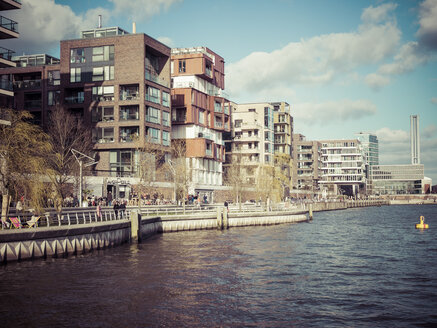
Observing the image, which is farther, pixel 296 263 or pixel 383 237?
pixel 383 237

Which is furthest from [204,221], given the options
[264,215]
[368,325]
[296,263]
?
[368,325]

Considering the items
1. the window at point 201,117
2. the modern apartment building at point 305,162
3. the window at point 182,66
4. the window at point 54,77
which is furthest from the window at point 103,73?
the modern apartment building at point 305,162

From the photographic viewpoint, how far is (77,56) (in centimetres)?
8144

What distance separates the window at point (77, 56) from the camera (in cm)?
8119

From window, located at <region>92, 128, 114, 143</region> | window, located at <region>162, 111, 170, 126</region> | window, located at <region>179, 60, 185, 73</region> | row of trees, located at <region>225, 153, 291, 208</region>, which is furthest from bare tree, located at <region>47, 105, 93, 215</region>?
window, located at <region>179, 60, 185, 73</region>

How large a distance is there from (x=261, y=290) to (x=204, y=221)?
34.6 meters

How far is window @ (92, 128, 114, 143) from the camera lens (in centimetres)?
7744

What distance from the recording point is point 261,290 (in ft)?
81.2

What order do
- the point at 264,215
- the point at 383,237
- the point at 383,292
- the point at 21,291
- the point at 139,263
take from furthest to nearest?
the point at 264,215 → the point at 383,237 → the point at 139,263 → the point at 383,292 → the point at 21,291

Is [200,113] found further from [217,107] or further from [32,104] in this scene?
[32,104]

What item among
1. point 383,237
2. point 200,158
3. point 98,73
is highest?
point 98,73

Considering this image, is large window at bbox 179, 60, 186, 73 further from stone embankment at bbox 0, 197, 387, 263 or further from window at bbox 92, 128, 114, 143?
stone embankment at bbox 0, 197, 387, 263

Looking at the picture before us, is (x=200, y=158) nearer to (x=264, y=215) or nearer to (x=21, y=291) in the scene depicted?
(x=264, y=215)

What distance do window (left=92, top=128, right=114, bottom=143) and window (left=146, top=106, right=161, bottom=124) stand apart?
6.35 meters
